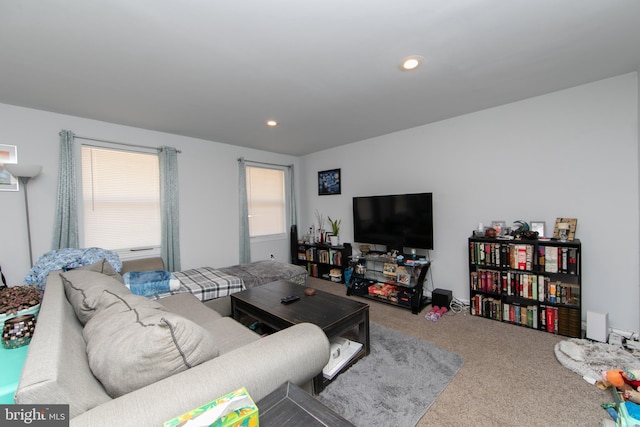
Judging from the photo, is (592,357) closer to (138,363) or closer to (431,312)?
(431,312)

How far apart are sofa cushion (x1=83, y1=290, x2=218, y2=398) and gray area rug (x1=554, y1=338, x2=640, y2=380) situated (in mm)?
2583

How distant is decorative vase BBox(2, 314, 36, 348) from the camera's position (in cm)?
107

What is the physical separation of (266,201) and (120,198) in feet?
7.18

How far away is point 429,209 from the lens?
3.26 meters

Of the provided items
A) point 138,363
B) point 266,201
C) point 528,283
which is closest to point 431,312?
point 528,283

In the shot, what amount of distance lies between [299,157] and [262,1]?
4000 millimetres

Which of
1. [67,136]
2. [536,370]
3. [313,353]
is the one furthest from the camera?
[67,136]

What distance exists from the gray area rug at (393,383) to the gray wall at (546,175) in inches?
56.5

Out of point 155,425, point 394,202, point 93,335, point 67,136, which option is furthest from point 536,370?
point 67,136

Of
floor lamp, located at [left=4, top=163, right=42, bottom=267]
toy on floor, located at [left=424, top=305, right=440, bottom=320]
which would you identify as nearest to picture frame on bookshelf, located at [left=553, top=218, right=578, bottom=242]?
toy on floor, located at [left=424, top=305, right=440, bottom=320]

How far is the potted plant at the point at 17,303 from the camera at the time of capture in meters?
1.23

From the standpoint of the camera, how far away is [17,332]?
3.54ft

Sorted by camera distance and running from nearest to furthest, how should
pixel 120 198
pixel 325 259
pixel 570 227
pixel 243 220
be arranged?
pixel 570 227 < pixel 120 198 < pixel 243 220 < pixel 325 259

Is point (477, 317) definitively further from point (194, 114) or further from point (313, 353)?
point (194, 114)
